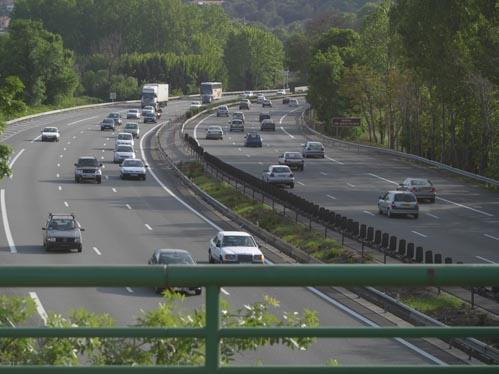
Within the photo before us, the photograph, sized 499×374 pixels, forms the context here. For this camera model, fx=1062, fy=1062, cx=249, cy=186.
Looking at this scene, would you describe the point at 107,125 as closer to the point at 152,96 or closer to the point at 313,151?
the point at 313,151

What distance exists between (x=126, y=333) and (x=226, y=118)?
131164 mm

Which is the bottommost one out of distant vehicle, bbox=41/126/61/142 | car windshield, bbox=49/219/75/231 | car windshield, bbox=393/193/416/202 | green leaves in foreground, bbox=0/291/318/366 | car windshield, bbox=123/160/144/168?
distant vehicle, bbox=41/126/61/142

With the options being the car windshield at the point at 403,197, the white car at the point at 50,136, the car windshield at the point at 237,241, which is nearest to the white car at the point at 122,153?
the white car at the point at 50,136

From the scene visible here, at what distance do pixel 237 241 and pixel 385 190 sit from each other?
28934 mm

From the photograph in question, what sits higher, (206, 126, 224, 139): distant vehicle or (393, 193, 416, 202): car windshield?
(393, 193, 416, 202): car windshield

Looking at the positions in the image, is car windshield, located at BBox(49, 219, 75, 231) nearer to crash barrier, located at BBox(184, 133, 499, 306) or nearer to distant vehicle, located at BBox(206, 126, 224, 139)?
crash barrier, located at BBox(184, 133, 499, 306)

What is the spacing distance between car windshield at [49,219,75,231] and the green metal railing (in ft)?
112

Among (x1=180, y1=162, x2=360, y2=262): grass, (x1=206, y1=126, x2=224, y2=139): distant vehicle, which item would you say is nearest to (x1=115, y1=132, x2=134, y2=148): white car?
(x1=180, y1=162, x2=360, y2=262): grass

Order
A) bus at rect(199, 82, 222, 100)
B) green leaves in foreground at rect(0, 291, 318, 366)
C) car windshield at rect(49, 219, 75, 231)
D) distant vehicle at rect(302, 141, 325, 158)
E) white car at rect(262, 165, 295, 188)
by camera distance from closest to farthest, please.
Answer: green leaves in foreground at rect(0, 291, 318, 366) → car windshield at rect(49, 219, 75, 231) → white car at rect(262, 165, 295, 188) → distant vehicle at rect(302, 141, 325, 158) → bus at rect(199, 82, 222, 100)

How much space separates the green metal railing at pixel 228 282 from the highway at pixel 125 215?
7.01ft

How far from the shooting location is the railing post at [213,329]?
177 inches

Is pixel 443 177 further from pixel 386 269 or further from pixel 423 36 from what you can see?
pixel 386 269

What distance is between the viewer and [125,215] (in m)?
49.5

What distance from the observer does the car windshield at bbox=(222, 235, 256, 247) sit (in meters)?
34.4
